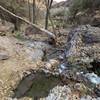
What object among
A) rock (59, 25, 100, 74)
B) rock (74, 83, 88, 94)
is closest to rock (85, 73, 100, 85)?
rock (74, 83, 88, 94)

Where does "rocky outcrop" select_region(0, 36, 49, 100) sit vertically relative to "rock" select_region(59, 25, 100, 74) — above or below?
below

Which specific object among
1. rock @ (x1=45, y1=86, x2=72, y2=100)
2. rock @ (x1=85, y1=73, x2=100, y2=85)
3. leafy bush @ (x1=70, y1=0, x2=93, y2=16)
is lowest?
rock @ (x1=45, y1=86, x2=72, y2=100)

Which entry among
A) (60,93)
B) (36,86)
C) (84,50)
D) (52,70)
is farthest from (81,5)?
(60,93)

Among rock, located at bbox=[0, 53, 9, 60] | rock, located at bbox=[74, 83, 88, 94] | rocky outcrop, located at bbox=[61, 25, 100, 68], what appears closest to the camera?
rock, located at bbox=[74, 83, 88, 94]

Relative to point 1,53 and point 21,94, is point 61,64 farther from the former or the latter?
point 21,94

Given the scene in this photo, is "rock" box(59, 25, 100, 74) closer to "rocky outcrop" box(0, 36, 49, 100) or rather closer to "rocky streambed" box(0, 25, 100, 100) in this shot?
"rocky streambed" box(0, 25, 100, 100)

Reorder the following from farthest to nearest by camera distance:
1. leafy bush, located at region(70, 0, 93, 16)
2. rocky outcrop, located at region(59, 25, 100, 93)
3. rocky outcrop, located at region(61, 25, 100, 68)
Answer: leafy bush, located at region(70, 0, 93, 16) → rocky outcrop, located at region(61, 25, 100, 68) → rocky outcrop, located at region(59, 25, 100, 93)

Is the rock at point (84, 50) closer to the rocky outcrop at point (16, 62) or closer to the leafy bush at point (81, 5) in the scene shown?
the rocky outcrop at point (16, 62)

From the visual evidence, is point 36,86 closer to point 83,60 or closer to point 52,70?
point 52,70

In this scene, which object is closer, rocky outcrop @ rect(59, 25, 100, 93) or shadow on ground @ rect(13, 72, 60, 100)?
shadow on ground @ rect(13, 72, 60, 100)

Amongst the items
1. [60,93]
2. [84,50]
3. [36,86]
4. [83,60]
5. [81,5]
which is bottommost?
[36,86]

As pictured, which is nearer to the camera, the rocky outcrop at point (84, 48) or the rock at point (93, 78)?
the rock at point (93, 78)

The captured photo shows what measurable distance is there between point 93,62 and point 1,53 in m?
3.42

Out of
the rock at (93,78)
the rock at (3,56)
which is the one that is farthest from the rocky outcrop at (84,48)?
the rock at (3,56)
